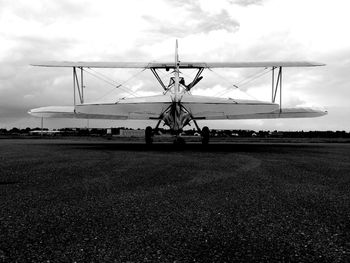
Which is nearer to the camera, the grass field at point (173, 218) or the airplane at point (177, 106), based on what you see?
the grass field at point (173, 218)

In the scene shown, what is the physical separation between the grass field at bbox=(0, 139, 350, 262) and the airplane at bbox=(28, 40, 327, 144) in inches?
319

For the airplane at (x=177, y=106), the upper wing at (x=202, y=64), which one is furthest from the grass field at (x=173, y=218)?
the upper wing at (x=202, y=64)

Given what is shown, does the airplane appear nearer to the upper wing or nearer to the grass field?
the upper wing

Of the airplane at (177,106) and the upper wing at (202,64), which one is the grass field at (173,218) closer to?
the airplane at (177,106)

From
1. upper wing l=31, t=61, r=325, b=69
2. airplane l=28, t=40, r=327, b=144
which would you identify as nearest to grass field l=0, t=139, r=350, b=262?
airplane l=28, t=40, r=327, b=144

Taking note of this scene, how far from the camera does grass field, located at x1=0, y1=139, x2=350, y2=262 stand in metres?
2.96

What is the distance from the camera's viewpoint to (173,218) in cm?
407

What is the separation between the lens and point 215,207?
4.62m

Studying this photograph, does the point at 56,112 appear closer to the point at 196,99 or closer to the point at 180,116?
the point at 180,116

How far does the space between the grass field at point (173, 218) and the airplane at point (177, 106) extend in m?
8.10

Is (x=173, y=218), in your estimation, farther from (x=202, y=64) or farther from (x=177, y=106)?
(x=202, y=64)

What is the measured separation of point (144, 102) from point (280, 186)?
960 cm

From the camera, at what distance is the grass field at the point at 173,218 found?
2965mm

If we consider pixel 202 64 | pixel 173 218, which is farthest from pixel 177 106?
pixel 173 218
